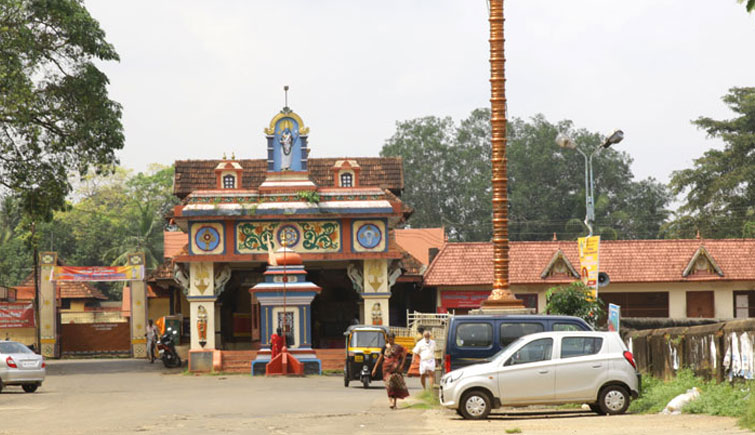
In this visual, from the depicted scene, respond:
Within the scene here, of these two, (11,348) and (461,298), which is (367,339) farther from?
(461,298)

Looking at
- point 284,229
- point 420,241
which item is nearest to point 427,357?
point 284,229

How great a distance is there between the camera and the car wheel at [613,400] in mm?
19344

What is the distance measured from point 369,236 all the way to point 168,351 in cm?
836

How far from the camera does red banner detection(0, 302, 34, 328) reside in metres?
52.2

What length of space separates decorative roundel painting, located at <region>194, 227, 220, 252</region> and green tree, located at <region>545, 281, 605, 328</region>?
17121 mm

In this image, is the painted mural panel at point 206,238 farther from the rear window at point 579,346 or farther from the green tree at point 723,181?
the green tree at point 723,181

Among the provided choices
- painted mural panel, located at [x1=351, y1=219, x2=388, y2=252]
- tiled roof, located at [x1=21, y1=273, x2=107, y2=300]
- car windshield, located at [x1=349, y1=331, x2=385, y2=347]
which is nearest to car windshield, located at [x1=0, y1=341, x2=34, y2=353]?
car windshield, located at [x1=349, y1=331, x2=385, y2=347]

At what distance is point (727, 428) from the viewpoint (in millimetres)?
15266

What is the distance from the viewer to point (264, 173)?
175 ft

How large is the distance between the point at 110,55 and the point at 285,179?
747 centimetres

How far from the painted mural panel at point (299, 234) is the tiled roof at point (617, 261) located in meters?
7.72

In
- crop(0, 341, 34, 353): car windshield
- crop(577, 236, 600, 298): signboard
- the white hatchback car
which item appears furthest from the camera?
crop(0, 341, 34, 353): car windshield

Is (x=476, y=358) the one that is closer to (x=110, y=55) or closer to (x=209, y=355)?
(x=209, y=355)

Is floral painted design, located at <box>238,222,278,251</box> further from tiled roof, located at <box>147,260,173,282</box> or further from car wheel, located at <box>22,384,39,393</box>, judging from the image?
car wheel, located at <box>22,384,39,393</box>
